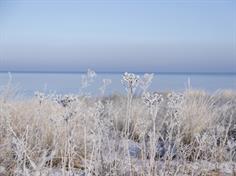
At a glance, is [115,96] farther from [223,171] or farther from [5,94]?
[223,171]

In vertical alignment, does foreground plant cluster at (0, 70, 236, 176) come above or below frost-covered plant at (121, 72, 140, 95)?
below

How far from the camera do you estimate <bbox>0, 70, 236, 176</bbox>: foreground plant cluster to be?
245 cm

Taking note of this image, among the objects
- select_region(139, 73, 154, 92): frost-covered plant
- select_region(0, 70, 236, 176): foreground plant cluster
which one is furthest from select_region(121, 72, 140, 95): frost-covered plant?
select_region(139, 73, 154, 92): frost-covered plant

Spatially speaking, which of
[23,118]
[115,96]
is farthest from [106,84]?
[115,96]

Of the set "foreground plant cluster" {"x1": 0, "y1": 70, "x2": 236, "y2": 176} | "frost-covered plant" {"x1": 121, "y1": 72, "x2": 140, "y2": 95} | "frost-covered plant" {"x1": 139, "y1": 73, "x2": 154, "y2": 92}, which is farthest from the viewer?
"frost-covered plant" {"x1": 139, "y1": 73, "x2": 154, "y2": 92}

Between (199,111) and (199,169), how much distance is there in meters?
2.43

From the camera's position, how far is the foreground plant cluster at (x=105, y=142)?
2453 mm

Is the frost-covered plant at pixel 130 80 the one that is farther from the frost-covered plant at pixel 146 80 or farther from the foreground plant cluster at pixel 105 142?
the frost-covered plant at pixel 146 80

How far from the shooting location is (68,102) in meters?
2.20

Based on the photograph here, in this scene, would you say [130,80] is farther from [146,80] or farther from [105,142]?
[105,142]

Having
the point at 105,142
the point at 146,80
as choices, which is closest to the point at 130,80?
the point at 146,80

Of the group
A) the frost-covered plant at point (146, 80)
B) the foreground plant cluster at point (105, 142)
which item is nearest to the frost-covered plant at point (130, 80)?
the foreground plant cluster at point (105, 142)

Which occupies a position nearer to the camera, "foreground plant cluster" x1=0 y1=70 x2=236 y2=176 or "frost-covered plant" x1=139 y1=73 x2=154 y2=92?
"foreground plant cluster" x1=0 y1=70 x2=236 y2=176

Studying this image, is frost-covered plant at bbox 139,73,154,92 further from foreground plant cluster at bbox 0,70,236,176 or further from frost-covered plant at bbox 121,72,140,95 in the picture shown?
frost-covered plant at bbox 121,72,140,95
